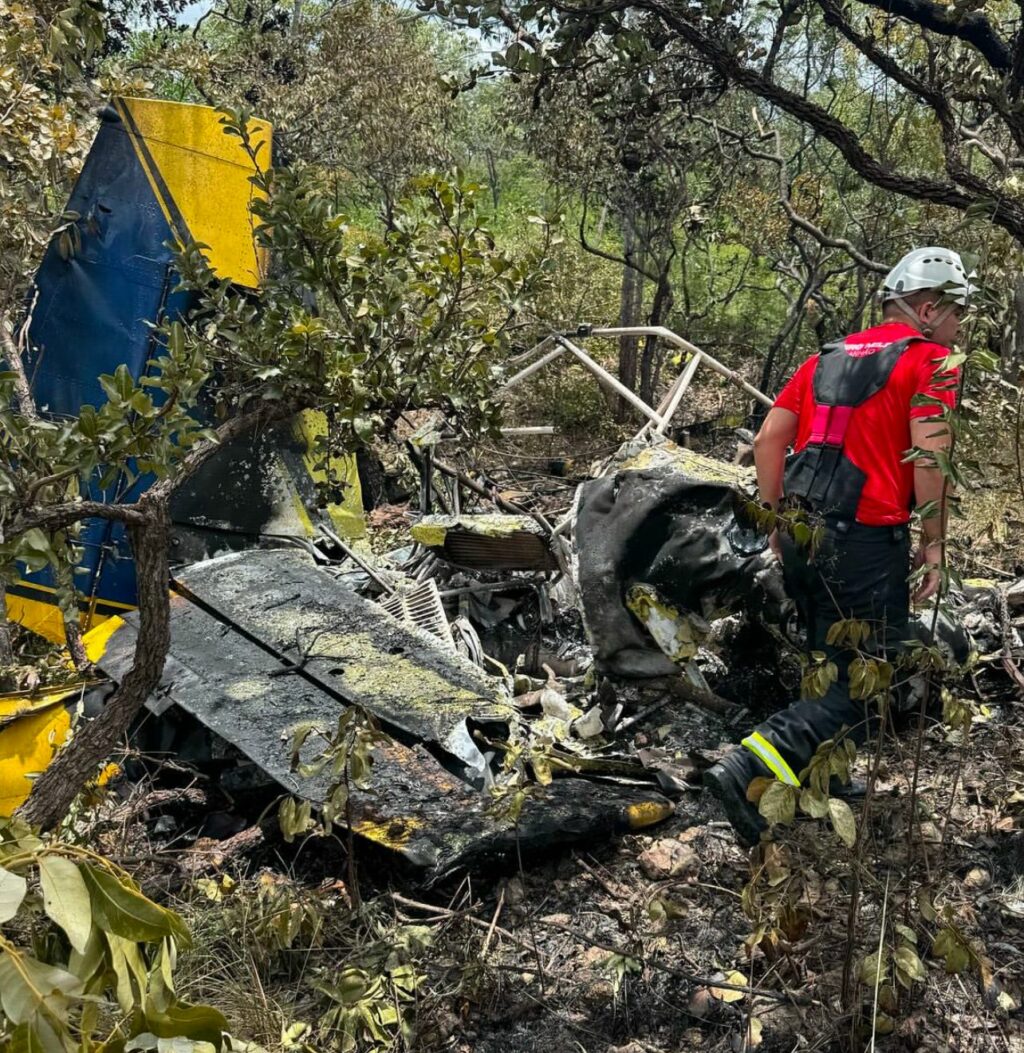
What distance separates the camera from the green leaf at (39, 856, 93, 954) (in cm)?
92

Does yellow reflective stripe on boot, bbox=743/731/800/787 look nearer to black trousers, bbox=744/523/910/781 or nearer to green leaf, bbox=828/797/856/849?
black trousers, bbox=744/523/910/781

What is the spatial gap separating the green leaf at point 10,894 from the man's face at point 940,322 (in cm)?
288

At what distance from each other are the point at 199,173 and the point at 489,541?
2264 mm

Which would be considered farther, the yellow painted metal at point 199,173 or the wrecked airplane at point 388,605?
the yellow painted metal at point 199,173

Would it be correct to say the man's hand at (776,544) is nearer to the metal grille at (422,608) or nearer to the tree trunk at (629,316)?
the metal grille at (422,608)

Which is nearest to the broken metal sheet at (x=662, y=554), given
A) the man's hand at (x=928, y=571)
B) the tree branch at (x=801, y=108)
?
the man's hand at (x=928, y=571)

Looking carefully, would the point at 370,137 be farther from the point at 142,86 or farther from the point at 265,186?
the point at 265,186

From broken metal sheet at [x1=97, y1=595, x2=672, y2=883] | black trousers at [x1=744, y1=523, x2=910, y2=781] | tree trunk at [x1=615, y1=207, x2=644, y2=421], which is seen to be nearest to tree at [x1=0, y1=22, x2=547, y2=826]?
broken metal sheet at [x1=97, y1=595, x2=672, y2=883]

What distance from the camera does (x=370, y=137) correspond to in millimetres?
11273

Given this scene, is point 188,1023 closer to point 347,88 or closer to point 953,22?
point 953,22

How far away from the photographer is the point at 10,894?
900 millimetres

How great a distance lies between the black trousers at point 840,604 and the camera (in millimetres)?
2936

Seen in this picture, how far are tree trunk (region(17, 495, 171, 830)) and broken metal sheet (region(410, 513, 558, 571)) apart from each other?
239 cm

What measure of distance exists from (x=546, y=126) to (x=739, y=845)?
824cm
